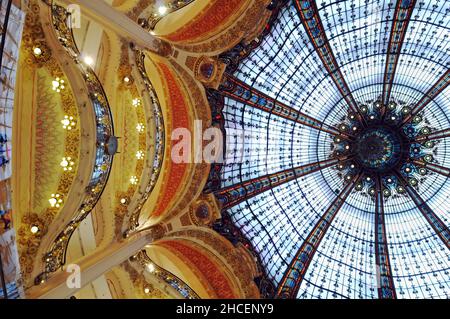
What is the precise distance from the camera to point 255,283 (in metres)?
16.8

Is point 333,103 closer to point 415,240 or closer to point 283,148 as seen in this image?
point 283,148

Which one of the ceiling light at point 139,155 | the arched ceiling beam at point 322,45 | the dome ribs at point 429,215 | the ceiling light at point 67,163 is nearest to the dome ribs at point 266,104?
the arched ceiling beam at point 322,45

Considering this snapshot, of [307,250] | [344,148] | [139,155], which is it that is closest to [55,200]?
[139,155]

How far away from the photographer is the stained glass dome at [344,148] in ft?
59.4

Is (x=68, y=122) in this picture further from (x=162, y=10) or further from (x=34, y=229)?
(x=162, y=10)

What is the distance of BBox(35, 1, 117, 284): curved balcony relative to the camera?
31.6 feet

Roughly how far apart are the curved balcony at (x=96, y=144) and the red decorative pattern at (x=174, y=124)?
5643 mm

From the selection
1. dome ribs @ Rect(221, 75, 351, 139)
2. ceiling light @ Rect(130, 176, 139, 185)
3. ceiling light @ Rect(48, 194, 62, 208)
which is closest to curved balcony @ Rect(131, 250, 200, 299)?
ceiling light @ Rect(130, 176, 139, 185)

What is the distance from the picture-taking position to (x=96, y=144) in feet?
33.4

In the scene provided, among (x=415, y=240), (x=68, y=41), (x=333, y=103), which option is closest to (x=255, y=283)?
(x=415, y=240)

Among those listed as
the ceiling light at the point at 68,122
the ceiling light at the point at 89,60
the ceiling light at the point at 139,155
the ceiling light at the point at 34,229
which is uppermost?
the ceiling light at the point at 89,60

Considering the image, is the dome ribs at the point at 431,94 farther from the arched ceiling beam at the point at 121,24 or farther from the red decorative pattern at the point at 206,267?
the arched ceiling beam at the point at 121,24

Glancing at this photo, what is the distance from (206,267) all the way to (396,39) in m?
15.0
